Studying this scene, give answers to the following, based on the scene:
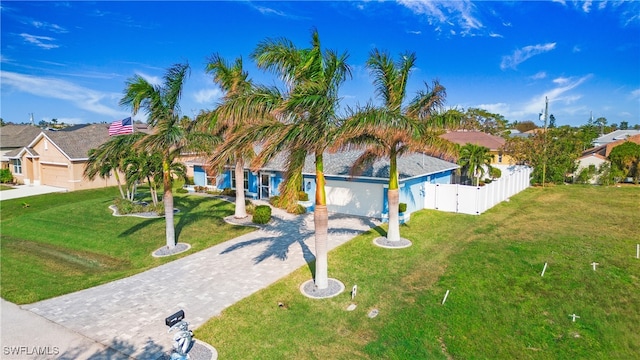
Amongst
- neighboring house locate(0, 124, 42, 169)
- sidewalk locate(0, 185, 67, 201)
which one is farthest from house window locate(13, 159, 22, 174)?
sidewalk locate(0, 185, 67, 201)

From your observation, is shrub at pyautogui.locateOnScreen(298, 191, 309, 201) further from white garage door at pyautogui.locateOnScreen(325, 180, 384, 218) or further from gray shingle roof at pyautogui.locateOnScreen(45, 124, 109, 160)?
gray shingle roof at pyautogui.locateOnScreen(45, 124, 109, 160)

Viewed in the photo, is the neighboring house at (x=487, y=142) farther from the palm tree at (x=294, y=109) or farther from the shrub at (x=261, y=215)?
the palm tree at (x=294, y=109)

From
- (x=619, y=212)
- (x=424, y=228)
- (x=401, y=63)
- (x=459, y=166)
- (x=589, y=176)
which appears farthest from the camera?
(x=589, y=176)

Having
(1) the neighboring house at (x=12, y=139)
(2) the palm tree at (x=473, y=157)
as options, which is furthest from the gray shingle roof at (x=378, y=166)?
(1) the neighboring house at (x=12, y=139)

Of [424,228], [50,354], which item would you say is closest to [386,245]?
[424,228]

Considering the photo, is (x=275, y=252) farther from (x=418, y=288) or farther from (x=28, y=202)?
(x=28, y=202)

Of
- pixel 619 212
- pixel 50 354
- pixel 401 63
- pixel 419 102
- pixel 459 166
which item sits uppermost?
pixel 401 63

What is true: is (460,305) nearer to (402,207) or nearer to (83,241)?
(402,207)
